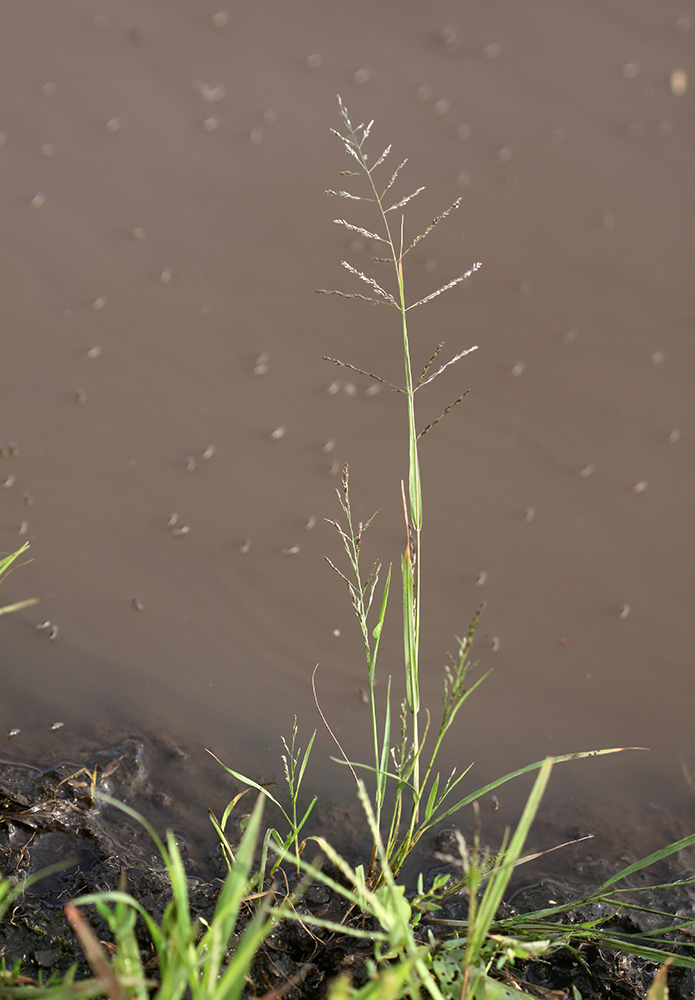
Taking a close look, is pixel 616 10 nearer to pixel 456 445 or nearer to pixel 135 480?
pixel 456 445

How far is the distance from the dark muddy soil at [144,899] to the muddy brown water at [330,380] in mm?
Result: 150

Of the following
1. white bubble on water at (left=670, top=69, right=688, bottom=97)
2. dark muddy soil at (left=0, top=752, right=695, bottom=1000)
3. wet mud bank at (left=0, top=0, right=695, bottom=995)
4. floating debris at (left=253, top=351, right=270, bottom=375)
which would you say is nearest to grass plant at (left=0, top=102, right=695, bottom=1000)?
dark muddy soil at (left=0, top=752, right=695, bottom=1000)

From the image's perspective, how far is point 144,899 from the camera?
145 centimetres

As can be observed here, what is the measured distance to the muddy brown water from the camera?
7.02 feet

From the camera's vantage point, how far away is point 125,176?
3.04 m

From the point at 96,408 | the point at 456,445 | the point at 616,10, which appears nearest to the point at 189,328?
the point at 96,408

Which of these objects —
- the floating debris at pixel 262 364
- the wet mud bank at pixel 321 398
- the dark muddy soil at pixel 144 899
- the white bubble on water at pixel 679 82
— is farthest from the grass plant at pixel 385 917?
the white bubble on water at pixel 679 82

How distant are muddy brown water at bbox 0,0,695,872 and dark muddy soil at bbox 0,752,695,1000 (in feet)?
0.49

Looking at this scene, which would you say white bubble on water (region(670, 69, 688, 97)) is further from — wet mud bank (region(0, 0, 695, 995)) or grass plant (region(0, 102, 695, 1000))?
grass plant (region(0, 102, 695, 1000))

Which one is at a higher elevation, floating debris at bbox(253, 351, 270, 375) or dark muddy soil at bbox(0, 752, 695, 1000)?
floating debris at bbox(253, 351, 270, 375)

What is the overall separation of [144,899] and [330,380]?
1813 millimetres

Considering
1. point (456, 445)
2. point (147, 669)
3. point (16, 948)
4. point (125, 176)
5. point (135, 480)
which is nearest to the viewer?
point (16, 948)

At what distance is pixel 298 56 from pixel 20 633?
2866 mm

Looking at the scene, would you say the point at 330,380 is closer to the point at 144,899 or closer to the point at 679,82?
the point at 144,899
